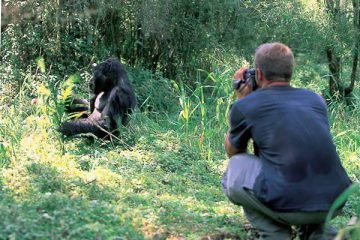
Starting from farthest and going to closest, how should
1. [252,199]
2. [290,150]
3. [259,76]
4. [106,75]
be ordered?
[106,75] < [259,76] < [252,199] < [290,150]

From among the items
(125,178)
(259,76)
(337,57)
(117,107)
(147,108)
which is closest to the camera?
(259,76)

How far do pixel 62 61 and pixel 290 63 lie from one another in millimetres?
6582

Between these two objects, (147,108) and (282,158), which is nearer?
(282,158)

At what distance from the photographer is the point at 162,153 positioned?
6.11m

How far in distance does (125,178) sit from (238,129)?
5.56 feet

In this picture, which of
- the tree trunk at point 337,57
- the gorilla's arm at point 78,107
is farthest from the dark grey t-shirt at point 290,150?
the tree trunk at point 337,57

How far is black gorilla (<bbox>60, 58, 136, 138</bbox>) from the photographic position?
21.6ft

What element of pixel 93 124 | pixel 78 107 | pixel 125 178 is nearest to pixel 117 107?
pixel 93 124

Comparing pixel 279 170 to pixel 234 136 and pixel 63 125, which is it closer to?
pixel 234 136

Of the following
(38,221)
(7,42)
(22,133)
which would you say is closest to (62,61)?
(7,42)

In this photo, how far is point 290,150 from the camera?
3311mm

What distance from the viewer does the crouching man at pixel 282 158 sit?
329cm

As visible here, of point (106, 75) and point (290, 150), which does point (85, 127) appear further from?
point (290, 150)

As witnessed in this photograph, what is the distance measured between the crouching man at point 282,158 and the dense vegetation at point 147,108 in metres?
0.29
